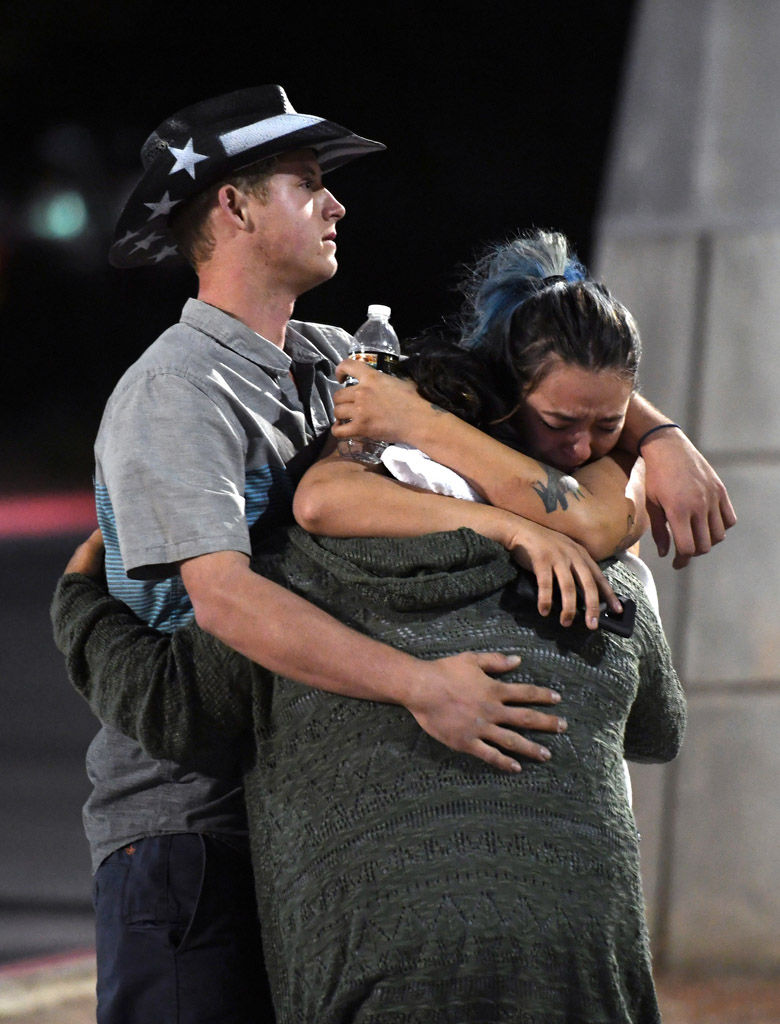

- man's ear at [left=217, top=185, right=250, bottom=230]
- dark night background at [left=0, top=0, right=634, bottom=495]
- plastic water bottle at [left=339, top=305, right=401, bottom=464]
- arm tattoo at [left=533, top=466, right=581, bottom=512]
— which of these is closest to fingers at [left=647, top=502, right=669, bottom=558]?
arm tattoo at [left=533, top=466, right=581, bottom=512]

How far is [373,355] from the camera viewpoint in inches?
77.4

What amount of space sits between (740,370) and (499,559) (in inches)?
115

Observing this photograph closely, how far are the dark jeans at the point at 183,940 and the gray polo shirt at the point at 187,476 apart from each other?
0.16 ft

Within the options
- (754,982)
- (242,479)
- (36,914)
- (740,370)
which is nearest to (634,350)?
(242,479)

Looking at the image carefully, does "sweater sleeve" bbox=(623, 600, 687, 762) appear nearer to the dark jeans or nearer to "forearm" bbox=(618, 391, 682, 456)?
"forearm" bbox=(618, 391, 682, 456)

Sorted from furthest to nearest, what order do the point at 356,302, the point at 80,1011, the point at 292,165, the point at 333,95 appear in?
the point at 356,302 < the point at 333,95 < the point at 80,1011 < the point at 292,165

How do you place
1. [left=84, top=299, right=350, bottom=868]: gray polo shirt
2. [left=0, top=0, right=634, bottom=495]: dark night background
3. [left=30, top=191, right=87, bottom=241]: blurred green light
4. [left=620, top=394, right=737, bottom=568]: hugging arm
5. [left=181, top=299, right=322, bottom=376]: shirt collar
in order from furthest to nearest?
1. [left=30, top=191, right=87, bottom=241]: blurred green light
2. [left=0, top=0, right=634, bottom=495]: dark night background
3. [left=181, top=299, right=322, bottom=376]: shirt collar
4. [left=620, top=394, right=737, bottom=568]: hugging arm
5. [left=84, top=299, right=350, bottom=868]: gray polo shirt

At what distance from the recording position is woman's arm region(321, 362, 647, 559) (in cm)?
169

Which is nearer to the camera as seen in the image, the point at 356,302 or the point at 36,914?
the point at 36,914

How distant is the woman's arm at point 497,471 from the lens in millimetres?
1691

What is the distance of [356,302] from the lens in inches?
269

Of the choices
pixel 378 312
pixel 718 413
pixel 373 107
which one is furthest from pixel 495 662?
pixel 373 107

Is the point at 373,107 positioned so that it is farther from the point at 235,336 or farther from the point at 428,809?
the point at 428,809

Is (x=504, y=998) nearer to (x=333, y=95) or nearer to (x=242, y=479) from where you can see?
(x=242, y=479)
